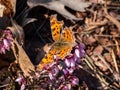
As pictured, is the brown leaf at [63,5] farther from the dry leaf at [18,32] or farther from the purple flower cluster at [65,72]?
the purple flower cluster at [65,72]

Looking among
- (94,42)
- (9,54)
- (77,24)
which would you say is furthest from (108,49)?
(9,54)

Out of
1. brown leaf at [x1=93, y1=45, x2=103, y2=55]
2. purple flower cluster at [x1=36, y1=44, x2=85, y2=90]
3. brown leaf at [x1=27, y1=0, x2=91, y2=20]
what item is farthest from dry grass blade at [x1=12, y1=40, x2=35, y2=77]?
brown leaf at [x1=93, y1=45, x2=103, y2=55]

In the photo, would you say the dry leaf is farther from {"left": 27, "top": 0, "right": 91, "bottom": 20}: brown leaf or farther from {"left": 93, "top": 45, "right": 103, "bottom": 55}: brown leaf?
{"left": 93, "top": 45, "right": 103, "bottom": 55}: brown leaf

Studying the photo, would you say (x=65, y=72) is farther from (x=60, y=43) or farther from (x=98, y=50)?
(x=98, y=50)

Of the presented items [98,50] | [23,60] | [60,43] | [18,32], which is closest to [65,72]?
[60,43]

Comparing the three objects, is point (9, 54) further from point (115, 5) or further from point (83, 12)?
point (115, 5)

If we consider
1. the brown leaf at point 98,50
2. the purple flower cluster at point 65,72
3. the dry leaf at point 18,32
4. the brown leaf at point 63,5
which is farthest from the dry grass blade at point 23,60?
the brown leaf at point 98,50

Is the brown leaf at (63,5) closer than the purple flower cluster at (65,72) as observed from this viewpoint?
No
